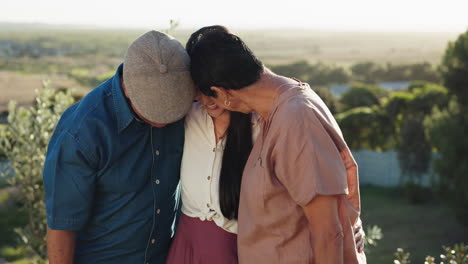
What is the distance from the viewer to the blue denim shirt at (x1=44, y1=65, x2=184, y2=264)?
2.05 meters

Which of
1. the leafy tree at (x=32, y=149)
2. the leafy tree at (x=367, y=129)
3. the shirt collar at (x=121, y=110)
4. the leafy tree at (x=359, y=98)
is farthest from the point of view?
the leafy tree at (x=359, y=98)

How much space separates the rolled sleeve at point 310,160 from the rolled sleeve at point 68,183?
0.73 m

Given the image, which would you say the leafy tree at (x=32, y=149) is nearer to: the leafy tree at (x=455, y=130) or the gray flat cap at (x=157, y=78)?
the gray flat cap at (x=157, y=78)

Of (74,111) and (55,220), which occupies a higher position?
(74,111)

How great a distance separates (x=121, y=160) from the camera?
7.12 feet

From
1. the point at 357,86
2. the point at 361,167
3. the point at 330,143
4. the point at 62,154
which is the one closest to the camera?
the point at 330,143

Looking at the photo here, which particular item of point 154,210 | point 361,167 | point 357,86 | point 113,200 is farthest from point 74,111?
point 357,86

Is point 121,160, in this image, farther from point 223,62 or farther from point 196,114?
point 223,62

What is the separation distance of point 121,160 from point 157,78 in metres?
0.38

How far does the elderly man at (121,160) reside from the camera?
2.04 m

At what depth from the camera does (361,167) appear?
1931 cm

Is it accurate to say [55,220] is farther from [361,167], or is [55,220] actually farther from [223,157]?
[361,167]

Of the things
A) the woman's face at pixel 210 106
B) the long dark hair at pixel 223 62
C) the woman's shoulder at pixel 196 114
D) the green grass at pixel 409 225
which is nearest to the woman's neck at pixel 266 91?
the long dark hair at pixel 223 62

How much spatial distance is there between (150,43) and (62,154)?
526mm
